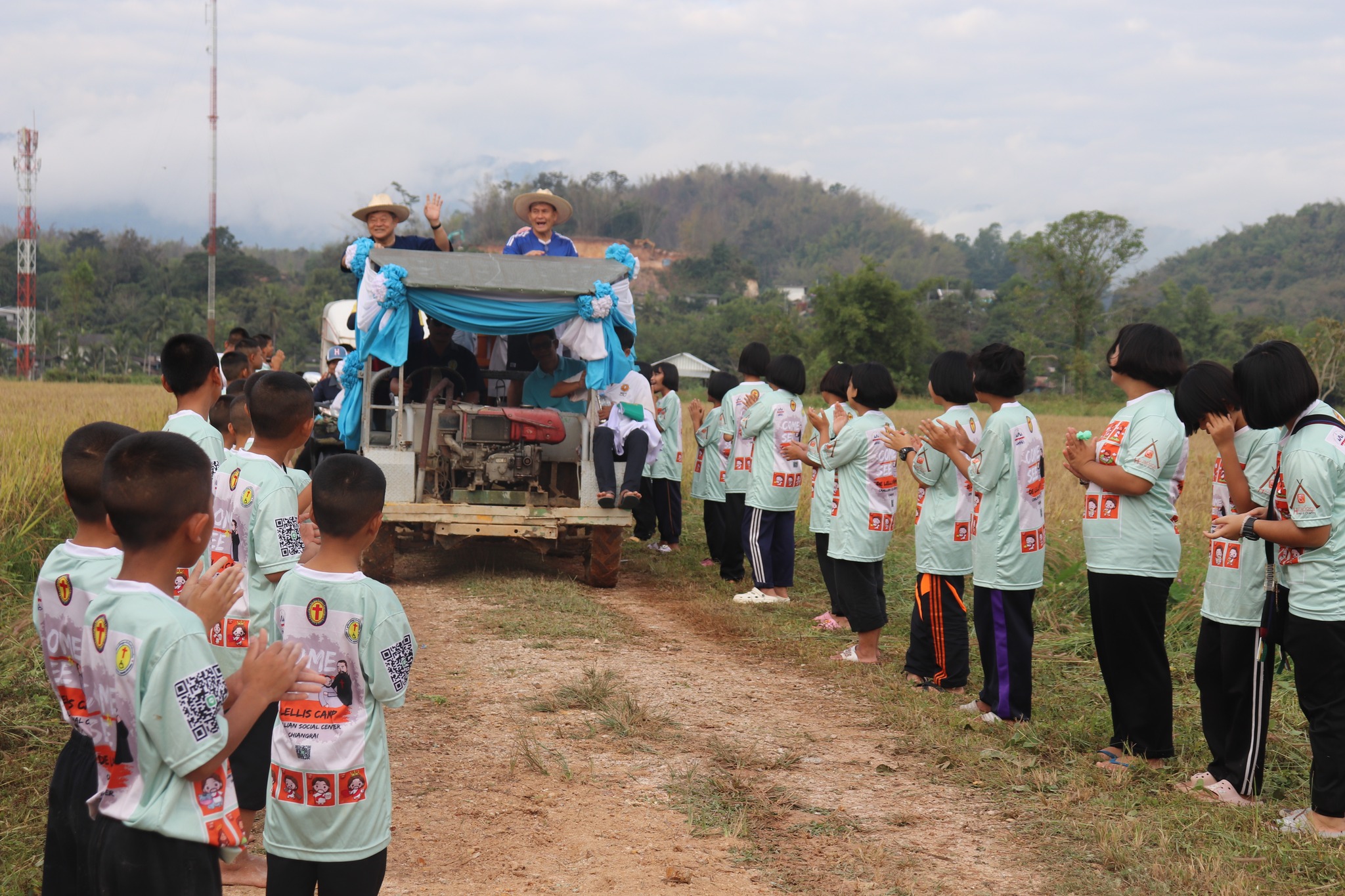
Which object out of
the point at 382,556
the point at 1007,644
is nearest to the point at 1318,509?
the point at 1007,644

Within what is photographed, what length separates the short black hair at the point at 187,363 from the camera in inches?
156

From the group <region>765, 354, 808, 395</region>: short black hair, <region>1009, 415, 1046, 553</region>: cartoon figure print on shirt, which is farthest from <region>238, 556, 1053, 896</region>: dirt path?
<region>765, 354, 808, 395</region>: short black hair

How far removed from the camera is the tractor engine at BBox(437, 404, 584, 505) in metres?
8.70

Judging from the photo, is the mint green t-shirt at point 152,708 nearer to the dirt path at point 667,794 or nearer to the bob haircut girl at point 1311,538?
the dirt path at point 667,794

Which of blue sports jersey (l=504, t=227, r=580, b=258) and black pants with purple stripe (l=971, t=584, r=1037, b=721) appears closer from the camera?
black pants with purple stripe (l=971, t=584, r=1037, b=721)

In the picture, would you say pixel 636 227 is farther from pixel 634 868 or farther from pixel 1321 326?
pixel 634 868

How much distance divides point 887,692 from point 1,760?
4242mm

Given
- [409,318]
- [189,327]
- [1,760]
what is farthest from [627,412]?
[189,327]

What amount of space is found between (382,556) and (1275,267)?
94.1 m

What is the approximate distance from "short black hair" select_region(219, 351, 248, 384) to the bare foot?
4415mm

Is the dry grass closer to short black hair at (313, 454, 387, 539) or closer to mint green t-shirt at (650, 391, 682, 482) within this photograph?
short black hair at (313, 454, 387, 539)

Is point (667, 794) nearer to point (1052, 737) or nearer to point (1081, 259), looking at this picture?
point (1052, 737)

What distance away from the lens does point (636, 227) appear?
296ft

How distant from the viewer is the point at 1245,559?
4.33m
